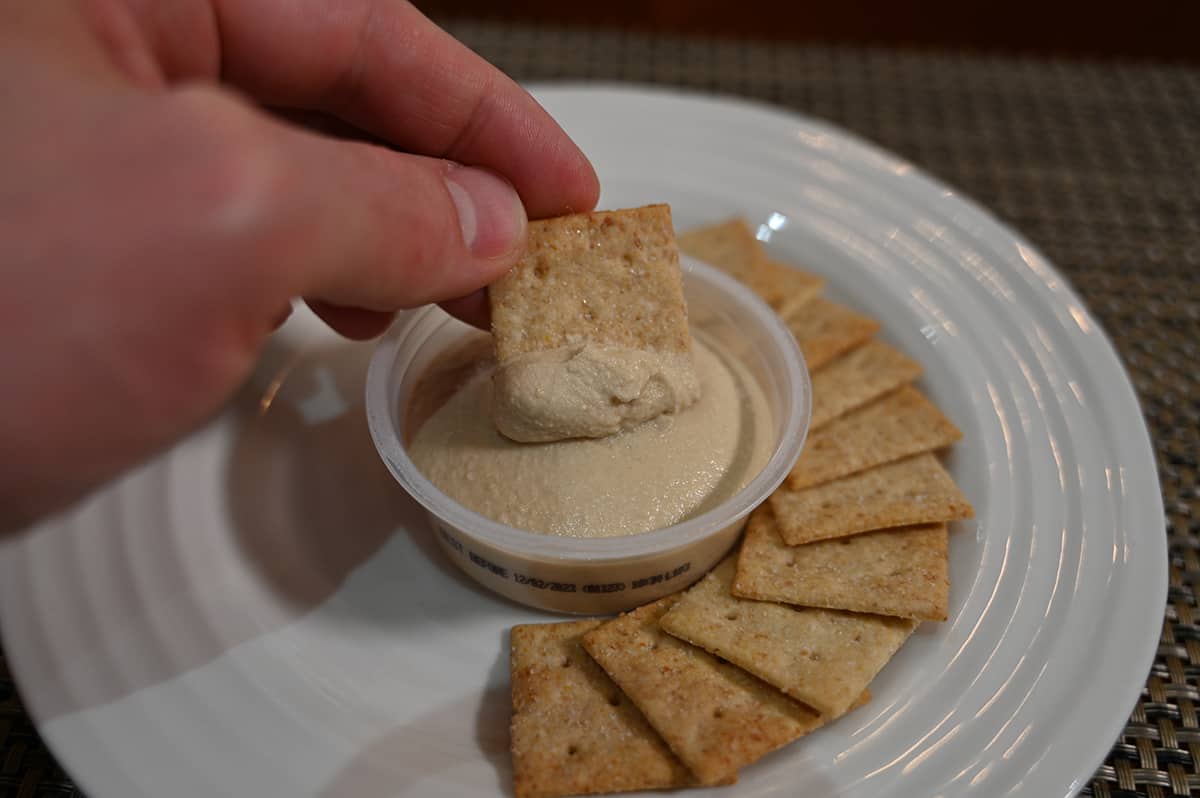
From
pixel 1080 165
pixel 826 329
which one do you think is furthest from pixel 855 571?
pixel 1080 165

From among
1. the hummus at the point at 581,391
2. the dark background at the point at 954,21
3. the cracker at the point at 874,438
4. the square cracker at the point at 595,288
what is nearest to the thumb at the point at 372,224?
the square cracker at the point at 595,288

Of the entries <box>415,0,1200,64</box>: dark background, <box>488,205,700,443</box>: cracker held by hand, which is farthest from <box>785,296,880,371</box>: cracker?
<box>415,0,1200,64</box>: dark background

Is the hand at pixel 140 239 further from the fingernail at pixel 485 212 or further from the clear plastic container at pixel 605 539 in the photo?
the clear plastic container at pixel 605 539

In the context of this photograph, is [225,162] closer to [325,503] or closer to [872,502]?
[325,503]

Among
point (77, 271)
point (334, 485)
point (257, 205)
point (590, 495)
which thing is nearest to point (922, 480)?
point (590, 495)

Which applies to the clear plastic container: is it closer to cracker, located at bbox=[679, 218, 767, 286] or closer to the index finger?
cracker, located at bbox=[679, 218, 767, 286]

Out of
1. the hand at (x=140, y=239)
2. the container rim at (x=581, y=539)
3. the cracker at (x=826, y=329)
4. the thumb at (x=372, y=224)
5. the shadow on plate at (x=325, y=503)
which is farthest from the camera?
the cracker at (x=826, y=329)
